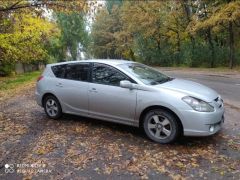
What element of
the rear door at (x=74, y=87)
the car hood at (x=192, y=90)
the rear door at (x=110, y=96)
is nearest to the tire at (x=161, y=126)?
the rear door at (x=110, y=96)

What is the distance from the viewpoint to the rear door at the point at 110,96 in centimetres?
593

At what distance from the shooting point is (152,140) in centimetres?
574

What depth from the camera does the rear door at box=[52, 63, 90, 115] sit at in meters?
6.71

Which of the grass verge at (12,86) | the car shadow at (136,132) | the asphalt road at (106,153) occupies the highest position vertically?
the car shadow at (136,132)

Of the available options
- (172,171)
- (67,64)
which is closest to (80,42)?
(67,64)

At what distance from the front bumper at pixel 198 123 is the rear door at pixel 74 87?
2.45 metres

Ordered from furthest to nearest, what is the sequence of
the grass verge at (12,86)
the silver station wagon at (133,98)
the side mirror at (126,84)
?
the grass verge at (12,86) < the side mirror at (126,84) < the silver station wagon at (133,98)

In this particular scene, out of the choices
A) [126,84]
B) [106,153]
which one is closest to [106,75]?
[126,84]

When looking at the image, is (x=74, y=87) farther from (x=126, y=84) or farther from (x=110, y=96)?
(x=126, y=84)

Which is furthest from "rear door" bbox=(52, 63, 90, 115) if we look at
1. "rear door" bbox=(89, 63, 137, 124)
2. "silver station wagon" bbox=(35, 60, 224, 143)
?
"rear door" bbox=(89, 63, 137, 124)

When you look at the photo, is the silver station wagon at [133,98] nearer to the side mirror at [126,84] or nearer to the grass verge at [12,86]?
the side mirror at [126,84]

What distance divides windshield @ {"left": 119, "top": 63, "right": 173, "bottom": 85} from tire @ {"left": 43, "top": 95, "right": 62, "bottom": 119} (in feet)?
6.89

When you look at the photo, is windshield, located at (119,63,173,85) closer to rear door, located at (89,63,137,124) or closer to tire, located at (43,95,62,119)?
rear door, located at (89,63,137,124)

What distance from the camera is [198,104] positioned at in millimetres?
5316
